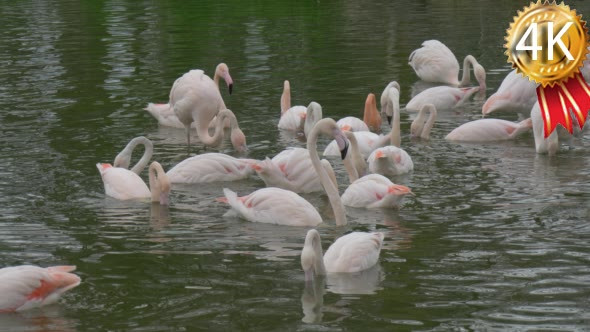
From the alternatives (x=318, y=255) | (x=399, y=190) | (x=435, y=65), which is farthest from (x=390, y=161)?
(x=435, y=65)

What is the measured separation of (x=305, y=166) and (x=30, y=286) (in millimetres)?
3992

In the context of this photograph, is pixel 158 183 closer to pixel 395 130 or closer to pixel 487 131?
pixel 395 130

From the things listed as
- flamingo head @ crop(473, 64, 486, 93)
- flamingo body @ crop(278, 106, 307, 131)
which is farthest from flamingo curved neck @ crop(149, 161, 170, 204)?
flamingo head @ crop(473, 64, 486, 93)

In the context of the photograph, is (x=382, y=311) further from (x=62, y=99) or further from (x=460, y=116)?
(x=62, y=99)

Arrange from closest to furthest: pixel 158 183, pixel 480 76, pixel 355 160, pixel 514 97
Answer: pixel 158 183 < pixel 355 160 < pixel 514 97 < pixel 480 76

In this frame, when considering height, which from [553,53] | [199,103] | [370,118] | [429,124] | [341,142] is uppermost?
[553,53]

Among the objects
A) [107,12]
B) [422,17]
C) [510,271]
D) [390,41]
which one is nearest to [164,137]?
[510,271]

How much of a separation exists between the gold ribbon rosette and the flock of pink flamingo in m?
0.36

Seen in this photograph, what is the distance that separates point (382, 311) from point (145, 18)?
20196 mm

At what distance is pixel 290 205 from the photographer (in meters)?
10.0

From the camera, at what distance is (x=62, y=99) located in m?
16.5

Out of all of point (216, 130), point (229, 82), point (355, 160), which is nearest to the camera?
point (355, 160)

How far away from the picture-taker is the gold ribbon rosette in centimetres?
1117

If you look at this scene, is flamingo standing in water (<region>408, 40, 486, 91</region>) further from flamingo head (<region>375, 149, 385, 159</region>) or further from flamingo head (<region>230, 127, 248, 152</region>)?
flamingo head (<region>375, 149, 385, 159</region>)
